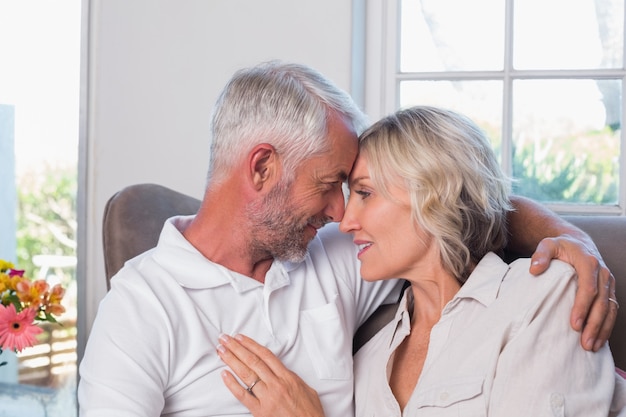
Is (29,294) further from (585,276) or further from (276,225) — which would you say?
(585,276)

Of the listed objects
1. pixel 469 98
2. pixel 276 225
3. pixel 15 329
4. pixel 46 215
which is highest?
pixel 469 98


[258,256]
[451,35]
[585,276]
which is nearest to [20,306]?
[258,256]

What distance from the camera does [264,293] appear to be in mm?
1917

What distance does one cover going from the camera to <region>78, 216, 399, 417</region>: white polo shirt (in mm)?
1673

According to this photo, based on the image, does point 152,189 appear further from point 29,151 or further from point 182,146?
point 29,151

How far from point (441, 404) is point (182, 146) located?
1.67 m

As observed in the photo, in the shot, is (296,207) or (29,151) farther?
(29,151)

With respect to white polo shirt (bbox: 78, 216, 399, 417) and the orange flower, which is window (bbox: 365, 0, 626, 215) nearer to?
white polo shirt (bbox: 78, 216, 399, 417)

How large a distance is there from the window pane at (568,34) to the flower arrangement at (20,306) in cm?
174

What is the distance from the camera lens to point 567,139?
2891mm

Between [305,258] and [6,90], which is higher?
[6,90]

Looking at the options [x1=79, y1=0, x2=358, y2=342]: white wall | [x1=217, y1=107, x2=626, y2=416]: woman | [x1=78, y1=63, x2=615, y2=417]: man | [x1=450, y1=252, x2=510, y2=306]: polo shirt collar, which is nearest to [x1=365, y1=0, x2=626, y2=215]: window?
[x1=79, y1=0, x2=358, y2=342]: white wall

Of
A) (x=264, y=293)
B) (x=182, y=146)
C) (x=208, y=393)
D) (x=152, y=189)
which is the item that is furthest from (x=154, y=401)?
(x=182, y=146)

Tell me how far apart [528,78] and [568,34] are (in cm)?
20
